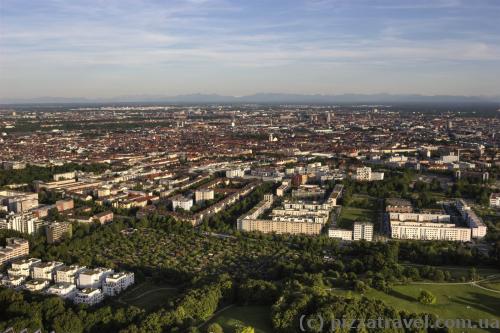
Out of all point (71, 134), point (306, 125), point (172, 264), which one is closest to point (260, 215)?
point (172, 264)

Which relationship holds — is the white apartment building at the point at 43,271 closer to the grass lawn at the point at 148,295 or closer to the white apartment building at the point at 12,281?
the white apartment building at the point at 12,281

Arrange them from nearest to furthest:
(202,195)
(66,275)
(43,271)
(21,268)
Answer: (66,275)
(43,271)
(21,268)
(202,195)

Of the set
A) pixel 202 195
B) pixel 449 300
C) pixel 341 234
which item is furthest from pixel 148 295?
pixel 202 195

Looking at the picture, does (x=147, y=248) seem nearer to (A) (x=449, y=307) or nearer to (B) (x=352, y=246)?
(B) (x=352, y=246)

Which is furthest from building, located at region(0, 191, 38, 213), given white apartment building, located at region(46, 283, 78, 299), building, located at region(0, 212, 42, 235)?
white apartment building, located at region(46, 283, 78, 299)

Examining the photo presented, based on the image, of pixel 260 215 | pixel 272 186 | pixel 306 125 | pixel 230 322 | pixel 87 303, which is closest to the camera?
pixel 230 322

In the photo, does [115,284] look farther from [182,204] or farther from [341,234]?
[182,204]
